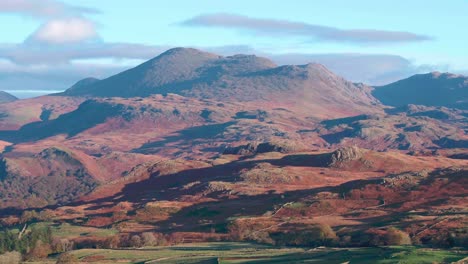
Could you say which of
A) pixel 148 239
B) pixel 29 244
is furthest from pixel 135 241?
pixel 29 244

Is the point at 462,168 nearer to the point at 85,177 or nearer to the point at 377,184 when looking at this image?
the point at 377,184

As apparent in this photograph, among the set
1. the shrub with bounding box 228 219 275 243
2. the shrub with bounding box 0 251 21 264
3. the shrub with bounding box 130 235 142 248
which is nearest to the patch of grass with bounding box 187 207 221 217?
the shrub with bounding box 228 219 275 243

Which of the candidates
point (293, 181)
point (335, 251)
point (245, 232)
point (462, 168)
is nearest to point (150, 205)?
point (293, 181)

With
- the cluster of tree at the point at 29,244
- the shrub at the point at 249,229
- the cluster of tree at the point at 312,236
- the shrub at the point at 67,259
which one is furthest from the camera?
the shrub at the point at 249,229

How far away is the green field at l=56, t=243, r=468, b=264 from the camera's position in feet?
150

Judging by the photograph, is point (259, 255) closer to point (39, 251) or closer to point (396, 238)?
point (396, 238)

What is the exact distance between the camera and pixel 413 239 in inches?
2443

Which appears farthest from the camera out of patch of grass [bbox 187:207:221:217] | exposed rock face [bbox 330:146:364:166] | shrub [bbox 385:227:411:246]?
exposed rock face [bbox 330:146:364:166]

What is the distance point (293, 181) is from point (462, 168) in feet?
86.6

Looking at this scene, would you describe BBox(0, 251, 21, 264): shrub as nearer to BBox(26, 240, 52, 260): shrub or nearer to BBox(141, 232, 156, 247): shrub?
BBox(26, 240, 52, 260): shrub

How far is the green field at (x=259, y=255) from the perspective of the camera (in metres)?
45.6

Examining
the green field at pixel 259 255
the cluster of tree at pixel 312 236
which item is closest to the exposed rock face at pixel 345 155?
the cluster of tree at pixel 312 236

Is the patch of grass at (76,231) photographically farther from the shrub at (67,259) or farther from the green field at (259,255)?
the shrub at (67,259)

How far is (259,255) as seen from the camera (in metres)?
54.8
